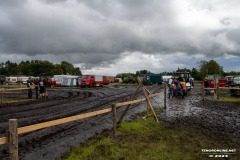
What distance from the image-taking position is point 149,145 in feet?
26.5

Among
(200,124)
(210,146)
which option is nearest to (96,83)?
(200,124)

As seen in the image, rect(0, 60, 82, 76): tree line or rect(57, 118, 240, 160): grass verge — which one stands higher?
rect(0, 60, 82, 76): tree line

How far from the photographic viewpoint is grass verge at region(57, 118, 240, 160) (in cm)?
708

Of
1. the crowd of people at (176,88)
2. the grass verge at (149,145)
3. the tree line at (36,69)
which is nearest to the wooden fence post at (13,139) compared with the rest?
the grass verge at (149,145)

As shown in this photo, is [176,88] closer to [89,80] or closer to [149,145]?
[149,145]

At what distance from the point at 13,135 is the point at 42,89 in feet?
69.7

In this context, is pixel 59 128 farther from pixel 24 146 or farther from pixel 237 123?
pixel 237 123

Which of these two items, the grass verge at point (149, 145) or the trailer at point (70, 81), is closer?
the grass verge at point (149, 145)

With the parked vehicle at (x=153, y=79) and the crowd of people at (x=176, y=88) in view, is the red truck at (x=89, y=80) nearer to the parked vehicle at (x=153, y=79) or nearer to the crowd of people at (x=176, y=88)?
the parked vehicle at (x=153, y=79)

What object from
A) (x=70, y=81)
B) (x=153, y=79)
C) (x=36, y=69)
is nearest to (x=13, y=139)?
(x=70, y=81)

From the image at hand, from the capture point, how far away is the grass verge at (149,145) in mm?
7078

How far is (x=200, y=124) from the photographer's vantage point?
12.0m

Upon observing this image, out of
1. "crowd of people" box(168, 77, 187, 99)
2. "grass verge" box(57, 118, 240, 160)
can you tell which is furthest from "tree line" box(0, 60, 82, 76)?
"grass verge" box(57, 118, 240, 160)

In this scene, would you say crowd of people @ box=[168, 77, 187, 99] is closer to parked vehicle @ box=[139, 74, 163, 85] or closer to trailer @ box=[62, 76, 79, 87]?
trailer @ box=[62, 76, 79, 87]
